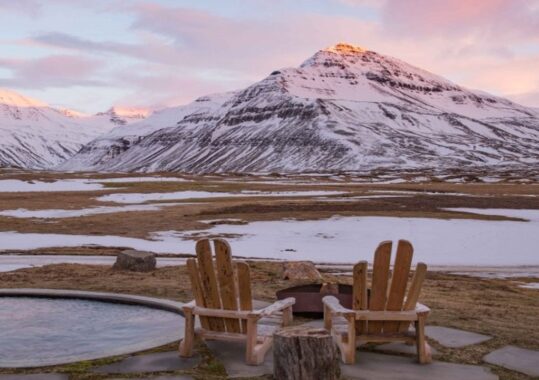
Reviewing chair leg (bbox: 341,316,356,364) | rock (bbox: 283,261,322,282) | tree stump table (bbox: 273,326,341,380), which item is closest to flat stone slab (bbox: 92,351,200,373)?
tree stump table (bbox: 273,326,341,380)

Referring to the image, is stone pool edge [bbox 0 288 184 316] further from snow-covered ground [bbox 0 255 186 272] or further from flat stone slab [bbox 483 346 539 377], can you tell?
snow-covered ground [bbox 0 255 186 272]

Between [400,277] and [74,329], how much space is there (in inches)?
227

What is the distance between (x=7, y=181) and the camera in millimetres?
93000

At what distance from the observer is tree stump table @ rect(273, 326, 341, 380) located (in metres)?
7.73

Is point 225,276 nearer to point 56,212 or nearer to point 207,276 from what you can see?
point 207,276

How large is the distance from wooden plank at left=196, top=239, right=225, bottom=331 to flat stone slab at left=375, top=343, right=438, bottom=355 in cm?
235

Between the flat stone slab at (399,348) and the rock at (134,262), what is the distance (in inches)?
454

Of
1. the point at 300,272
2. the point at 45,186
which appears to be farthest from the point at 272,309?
the point at 45,186

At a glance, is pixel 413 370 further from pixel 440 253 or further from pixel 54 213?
pixel 54 213

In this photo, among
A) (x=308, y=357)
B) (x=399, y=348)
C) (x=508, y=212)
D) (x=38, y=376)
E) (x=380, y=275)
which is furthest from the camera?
(x=508, y=212)

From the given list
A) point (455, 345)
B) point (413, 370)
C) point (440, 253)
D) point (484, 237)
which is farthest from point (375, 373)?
point (484, 237)

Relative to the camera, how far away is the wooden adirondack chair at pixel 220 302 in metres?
9.43

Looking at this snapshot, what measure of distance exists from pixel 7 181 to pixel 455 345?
90975 mm

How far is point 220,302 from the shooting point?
9.62 meters
